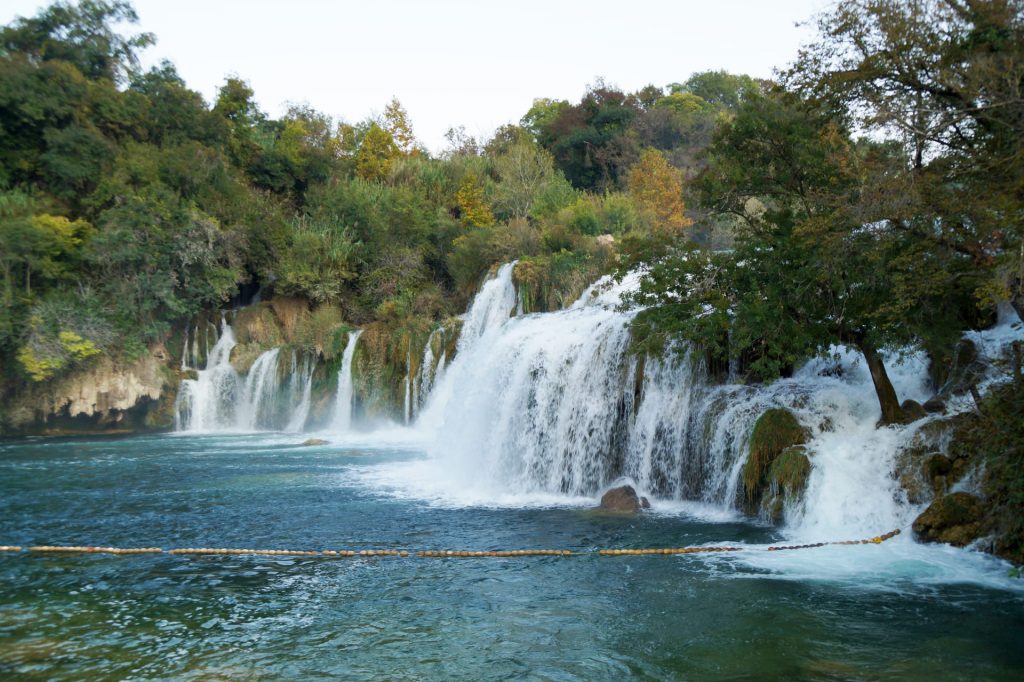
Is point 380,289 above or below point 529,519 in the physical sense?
above

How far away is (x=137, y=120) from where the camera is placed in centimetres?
3058

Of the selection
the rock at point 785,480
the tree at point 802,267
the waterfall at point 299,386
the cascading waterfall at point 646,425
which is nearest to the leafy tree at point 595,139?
the waterfall at point 299,386

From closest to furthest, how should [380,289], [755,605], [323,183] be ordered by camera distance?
[755,605] < [380,289] < [323,183]

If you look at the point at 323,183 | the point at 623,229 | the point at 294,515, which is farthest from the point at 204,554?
the point at 323,183

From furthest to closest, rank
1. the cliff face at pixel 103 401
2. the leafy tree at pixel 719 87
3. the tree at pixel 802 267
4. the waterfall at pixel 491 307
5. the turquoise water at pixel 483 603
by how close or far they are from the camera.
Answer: the leafy tree at pixel 719 87, the cliff face at pixel 103 401, the waterfall at pixel 491 307, the tree at pixel 802 267, the turquoise water at pixel 483 603

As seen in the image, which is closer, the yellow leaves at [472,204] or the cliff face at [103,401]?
the cliff face at [103,401]

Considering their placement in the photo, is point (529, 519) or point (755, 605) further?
point (529, 519)

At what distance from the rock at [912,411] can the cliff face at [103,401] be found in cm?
2227

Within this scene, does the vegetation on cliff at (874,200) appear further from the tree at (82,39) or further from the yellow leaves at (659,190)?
the tree at (82,39)

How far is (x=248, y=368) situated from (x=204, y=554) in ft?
58.5

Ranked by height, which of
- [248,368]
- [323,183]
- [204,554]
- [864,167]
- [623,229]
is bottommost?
[204,554]

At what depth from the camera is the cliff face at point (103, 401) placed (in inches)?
973

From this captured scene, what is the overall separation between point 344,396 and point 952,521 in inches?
753

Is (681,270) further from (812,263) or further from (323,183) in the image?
(323,183)
